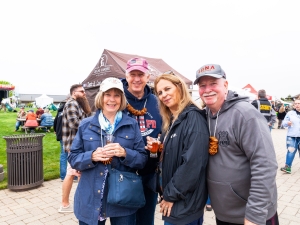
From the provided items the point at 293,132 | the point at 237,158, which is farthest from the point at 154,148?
the point at 293,132

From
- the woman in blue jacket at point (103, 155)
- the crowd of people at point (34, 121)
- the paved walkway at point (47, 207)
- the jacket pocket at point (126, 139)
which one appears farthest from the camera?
the crowd of people at point (34, 121)

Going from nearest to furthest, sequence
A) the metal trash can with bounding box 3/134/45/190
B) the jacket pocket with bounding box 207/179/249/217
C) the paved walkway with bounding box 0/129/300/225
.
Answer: the jacket pocket with bounding box 207/179/249/217, the paved walkway with bounding box 0/129/300/225, the metal trash can with bounding box 3/134/45/190

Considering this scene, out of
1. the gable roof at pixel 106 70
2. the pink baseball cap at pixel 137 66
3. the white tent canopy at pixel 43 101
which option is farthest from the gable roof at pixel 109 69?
the white tent canopy at pixel 43 101

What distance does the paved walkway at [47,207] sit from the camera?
366cm

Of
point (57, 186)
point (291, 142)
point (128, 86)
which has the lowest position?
point (57, 186)

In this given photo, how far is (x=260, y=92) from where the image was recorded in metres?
8.31

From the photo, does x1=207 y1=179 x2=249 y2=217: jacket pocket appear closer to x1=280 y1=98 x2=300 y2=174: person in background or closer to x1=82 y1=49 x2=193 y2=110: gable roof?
x1=280 y1=98 x2=300 y2=174: person in background

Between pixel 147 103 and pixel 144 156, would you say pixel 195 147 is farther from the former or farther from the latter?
pixel 147 103

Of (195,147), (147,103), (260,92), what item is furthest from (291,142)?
(195,147)

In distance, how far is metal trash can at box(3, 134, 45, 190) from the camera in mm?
4551

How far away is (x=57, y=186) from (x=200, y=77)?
4.47 meters

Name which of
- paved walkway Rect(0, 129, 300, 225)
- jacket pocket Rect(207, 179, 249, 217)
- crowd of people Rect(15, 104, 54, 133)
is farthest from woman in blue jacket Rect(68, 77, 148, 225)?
crowd of people Rect(15, 104, 54, 133)

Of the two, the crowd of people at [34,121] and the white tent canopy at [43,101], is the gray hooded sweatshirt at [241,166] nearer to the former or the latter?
the crowd of people at [34,121]

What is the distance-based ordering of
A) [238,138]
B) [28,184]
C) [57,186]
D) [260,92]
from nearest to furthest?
[238,138]
[28,184]
[57,186]
[260,92]
